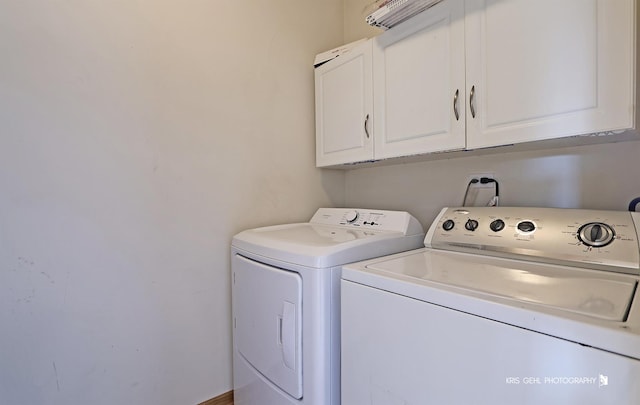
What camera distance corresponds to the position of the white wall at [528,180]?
1.13m

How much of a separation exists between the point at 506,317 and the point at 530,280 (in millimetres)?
247

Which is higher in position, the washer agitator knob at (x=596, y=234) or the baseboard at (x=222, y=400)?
the washer agitator knob at (x=596, y=234)

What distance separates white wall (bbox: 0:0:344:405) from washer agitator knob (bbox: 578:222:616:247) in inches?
54.4

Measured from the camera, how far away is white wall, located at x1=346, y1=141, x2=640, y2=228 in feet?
3.71

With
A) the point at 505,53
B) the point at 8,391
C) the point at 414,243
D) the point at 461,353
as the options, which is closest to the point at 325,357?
the point at 461,353

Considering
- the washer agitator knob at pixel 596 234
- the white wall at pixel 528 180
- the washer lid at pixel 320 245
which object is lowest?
the washer lid at pixel 320 245

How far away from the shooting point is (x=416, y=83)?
1360mm

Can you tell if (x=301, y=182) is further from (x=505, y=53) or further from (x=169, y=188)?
(x=505, y=53)

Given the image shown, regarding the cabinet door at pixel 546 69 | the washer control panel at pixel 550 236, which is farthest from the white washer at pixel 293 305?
the cabinet door at pixel 546 69

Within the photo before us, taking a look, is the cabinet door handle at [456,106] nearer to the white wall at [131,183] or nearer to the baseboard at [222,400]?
A: the white wall at [131,183]

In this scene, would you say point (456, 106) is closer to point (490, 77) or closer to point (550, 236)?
point (490, 77)

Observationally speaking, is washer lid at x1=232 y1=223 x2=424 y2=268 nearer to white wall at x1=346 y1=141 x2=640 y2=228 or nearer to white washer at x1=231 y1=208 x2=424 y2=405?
white washer at x1=231 y1=208 x2=424 y2=405

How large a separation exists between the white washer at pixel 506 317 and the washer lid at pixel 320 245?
9 cm

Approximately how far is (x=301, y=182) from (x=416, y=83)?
887 millimetres
